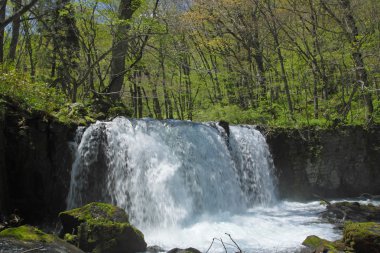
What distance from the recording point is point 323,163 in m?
14.9

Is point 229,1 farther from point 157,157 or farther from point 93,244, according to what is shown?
point 93,244

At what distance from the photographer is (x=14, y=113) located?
9094mm

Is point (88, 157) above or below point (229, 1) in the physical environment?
below

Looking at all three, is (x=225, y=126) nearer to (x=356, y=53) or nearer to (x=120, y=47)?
(x=120, y=47)

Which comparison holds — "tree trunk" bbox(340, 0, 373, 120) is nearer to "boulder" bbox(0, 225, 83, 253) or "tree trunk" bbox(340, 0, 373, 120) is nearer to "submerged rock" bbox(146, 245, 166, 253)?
"submerged rock" bbox(146, 245, 166, 253)

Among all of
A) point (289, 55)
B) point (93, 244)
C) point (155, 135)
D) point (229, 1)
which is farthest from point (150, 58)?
point (93, 244)

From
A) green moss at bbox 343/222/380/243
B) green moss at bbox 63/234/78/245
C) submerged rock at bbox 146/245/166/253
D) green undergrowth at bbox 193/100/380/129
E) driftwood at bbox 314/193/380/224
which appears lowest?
driftwood at bbox 314/193/380/224

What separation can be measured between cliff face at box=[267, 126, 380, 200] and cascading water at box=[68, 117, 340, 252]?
7.70 feet

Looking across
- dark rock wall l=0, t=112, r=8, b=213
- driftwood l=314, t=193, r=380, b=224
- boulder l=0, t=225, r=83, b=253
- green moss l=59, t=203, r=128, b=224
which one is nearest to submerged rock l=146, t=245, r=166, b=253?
green moss l=59, t=203, r=128, b=224

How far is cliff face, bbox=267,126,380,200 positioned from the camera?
1477 cm

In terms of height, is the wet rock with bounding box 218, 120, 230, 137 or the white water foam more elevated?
the wet rock with bounding box 218, 120, 230, 137

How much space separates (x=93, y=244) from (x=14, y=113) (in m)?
3.97

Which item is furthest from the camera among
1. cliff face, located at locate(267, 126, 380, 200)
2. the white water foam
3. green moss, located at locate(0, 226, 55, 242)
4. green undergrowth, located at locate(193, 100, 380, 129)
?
green undergrowth, located at locate(193, 100, 380, 129)

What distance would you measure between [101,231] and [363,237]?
470 cm
